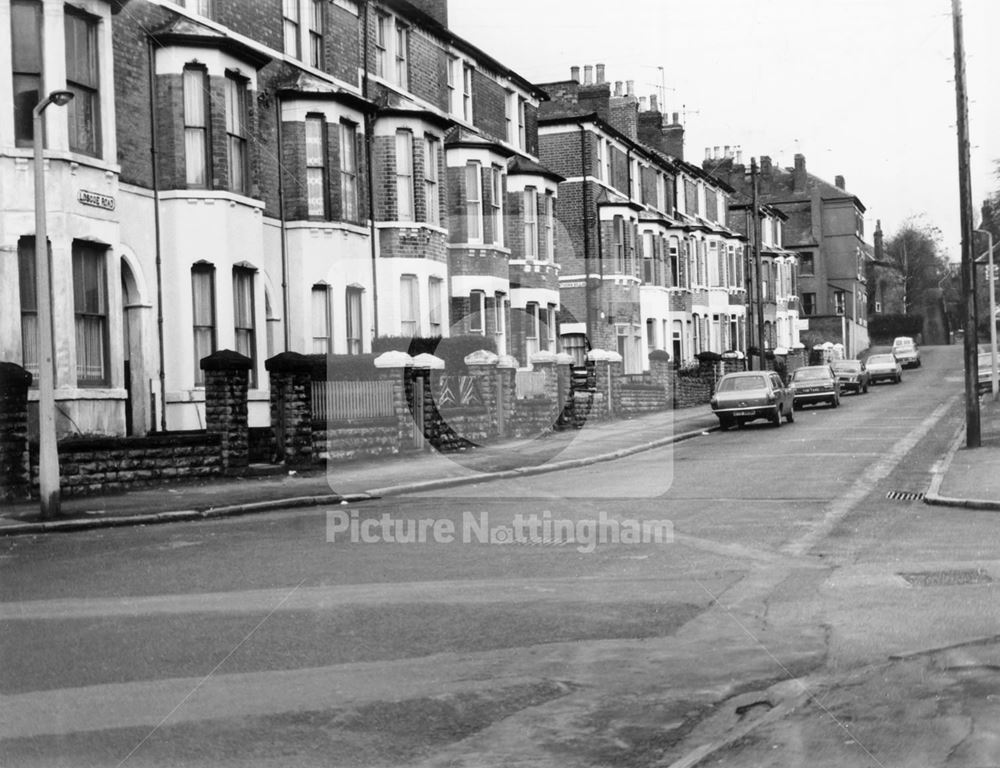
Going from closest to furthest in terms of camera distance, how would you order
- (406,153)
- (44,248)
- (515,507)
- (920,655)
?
(920,655) → (44,248) → (515,507) → (406,153)

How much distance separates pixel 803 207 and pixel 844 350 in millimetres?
12937

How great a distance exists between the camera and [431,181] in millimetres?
34750

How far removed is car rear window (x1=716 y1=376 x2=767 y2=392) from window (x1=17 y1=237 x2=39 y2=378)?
22.4 m

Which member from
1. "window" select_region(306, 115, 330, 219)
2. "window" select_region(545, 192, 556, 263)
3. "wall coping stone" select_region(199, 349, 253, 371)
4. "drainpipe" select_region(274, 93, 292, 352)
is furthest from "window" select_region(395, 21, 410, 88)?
"wall coping stone" select_region(199, 349, 253, 371)

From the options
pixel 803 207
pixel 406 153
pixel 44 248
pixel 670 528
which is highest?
pixel 803 207

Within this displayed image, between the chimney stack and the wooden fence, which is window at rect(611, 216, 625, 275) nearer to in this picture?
the wooden fence

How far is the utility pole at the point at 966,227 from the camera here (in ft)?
87.5

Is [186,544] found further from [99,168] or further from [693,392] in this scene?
[693,392]

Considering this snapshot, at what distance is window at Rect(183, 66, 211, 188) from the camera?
82.7 ft

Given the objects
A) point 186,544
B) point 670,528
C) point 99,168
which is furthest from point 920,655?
point 99,168

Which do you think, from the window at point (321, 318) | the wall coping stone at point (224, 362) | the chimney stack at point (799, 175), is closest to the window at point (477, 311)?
the window at point (321, 318)

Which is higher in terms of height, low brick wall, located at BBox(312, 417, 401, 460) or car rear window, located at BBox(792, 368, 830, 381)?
car rear window, located at BBox(792, 368, 830, 381)

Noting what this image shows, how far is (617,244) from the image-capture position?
5300cm

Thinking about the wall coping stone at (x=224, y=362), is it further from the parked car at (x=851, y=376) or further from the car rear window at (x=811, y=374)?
the parked car at (x=851, y=376)
